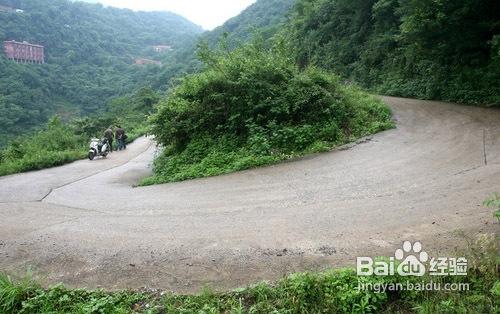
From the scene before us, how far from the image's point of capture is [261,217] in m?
6.19

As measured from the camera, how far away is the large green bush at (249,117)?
1047 centimetres

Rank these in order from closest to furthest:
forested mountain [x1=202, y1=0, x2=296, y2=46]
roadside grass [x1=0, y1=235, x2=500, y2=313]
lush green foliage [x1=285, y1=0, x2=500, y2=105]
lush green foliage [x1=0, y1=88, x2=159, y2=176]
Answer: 1. roadside grass [x1=0, y1=235, x2=500, y2=313]
2. lush green foliage [x1=285, y1=0, x2=500, y2=105]
3. lush green foliage [x1=0, y1=88, x2=159, y2=176]
4. forested mountain [x1=202, y1=0, x2=296, y2=46]

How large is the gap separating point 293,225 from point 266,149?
15.6 feet

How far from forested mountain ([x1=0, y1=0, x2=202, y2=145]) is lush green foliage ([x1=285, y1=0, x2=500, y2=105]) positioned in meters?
34.0

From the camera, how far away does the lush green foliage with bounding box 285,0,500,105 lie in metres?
14.8

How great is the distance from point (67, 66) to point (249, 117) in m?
71.7

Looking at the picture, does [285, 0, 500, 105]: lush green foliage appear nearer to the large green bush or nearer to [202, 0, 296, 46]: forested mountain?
the large green bush

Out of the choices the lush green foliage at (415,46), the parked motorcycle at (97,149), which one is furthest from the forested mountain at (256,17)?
the parked motorcycle at (97,149)

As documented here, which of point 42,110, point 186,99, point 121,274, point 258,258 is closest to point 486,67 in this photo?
point 186,99

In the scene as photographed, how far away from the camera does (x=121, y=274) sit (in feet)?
15.7

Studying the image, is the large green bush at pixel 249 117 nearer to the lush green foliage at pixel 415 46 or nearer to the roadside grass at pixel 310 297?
the lush green foliage at pixel 415 46

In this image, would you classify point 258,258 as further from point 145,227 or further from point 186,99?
point 186,99

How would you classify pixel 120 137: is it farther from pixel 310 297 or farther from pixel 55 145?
pixel 310 297

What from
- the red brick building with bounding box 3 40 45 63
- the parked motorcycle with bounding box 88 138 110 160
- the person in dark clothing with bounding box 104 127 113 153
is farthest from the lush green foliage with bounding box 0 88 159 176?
the red brick building with bounding box 3 40 45 63
